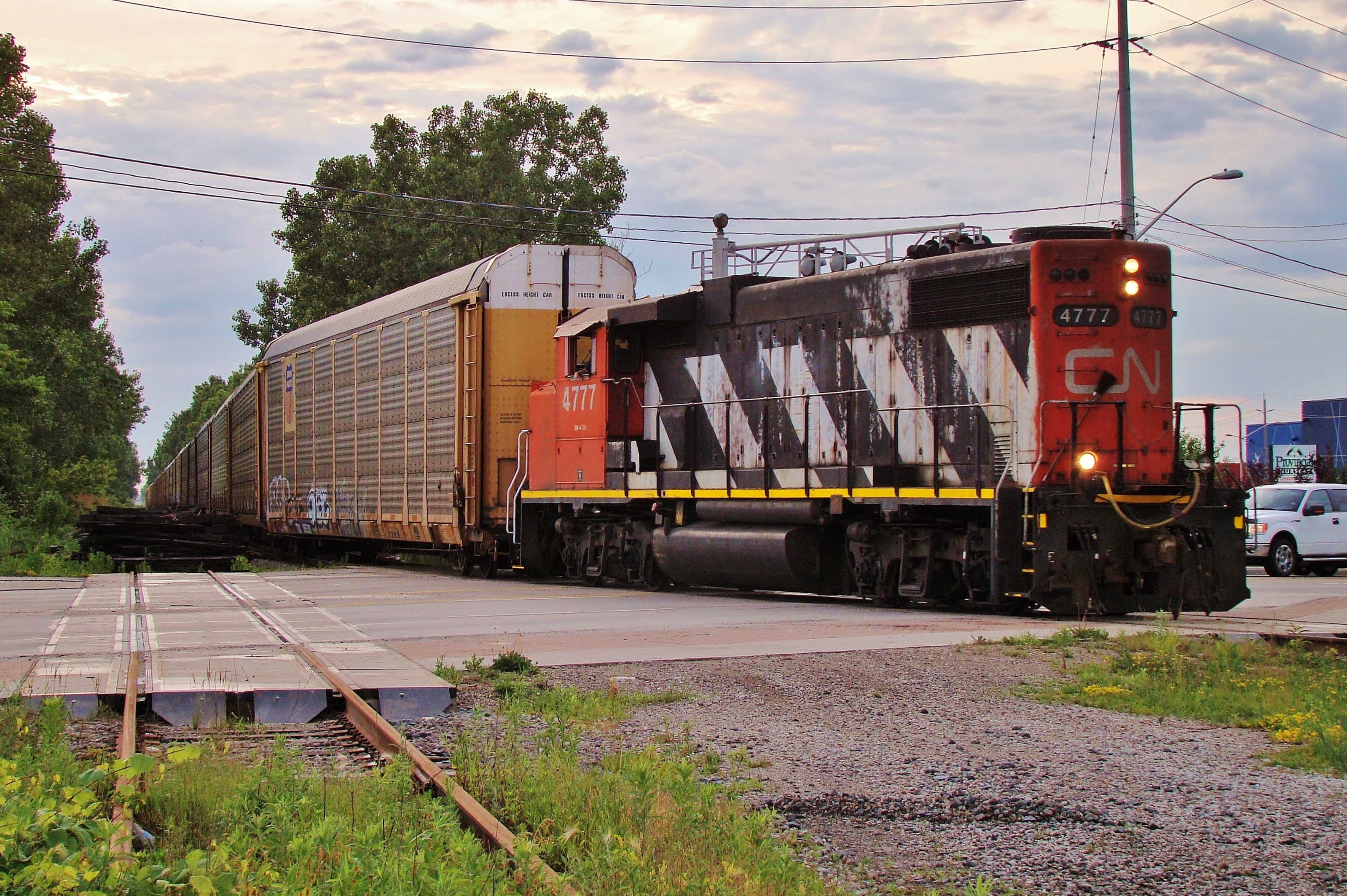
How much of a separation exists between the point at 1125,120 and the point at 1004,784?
746 inches

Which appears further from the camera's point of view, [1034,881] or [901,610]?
[901,610]

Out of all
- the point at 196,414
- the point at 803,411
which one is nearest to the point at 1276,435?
the point at 803,411

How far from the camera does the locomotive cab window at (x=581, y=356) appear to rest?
1550cm

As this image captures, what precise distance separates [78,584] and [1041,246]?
11269 millimetres

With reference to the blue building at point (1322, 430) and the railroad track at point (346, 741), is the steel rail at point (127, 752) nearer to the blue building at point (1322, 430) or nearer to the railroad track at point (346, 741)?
the railroad track at point (346, 741)

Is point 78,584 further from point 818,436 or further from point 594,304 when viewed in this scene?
point 818,436

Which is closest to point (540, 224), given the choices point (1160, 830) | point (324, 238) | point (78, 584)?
point (324, 238)

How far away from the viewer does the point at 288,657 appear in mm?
7871

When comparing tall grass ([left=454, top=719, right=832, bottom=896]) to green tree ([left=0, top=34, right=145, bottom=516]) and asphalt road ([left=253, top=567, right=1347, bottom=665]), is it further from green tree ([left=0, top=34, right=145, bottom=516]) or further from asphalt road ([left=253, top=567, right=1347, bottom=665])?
green tree ([left=0, top=34, right=145, bottom=516])

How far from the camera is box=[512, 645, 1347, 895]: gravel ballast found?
12.9 ft

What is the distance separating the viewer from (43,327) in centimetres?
4000

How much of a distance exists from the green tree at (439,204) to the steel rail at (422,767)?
3453 centimetres

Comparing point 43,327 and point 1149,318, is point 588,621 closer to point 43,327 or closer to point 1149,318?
point 1149,318

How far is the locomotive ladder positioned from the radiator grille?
21.4ft
